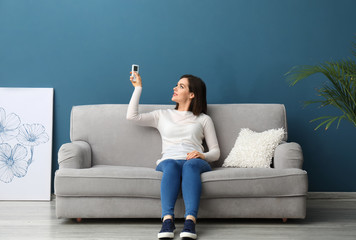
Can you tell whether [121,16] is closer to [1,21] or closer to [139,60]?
[139,60]

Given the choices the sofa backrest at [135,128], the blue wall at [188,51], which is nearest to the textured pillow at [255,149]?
the sofa backrest at [135,128]

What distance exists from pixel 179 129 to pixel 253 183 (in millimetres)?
699

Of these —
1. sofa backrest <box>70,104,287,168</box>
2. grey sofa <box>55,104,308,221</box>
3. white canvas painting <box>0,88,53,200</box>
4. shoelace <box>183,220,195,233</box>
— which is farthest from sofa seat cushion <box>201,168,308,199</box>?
white canvas painting <box>0,88,53,200</box>

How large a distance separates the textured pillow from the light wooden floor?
44 centimetres

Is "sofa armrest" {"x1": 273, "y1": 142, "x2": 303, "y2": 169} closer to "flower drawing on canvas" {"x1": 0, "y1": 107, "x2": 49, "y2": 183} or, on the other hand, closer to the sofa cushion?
the sofa cushion

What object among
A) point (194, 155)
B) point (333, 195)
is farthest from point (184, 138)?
point (333, 195)

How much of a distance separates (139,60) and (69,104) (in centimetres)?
73

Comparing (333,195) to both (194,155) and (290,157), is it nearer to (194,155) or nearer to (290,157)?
(290,157)

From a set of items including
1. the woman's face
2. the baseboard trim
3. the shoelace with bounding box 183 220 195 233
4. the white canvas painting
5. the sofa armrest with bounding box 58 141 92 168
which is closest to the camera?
the shoelace with bounding box 183 220 195 233

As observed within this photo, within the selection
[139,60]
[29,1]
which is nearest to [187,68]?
[139,60]

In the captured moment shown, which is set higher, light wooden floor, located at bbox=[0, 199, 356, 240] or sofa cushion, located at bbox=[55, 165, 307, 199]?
sofa cushion, located at bbox=[55, 165, 307, 199]

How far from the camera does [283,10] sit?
3824mm

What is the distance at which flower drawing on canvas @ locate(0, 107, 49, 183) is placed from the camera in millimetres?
3672

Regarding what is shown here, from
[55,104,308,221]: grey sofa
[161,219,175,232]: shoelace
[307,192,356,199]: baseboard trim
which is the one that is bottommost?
[307,192,356,199]: baseboard trim
